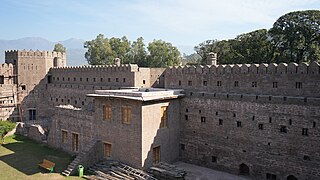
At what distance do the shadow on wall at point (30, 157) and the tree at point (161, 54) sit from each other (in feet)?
92.9

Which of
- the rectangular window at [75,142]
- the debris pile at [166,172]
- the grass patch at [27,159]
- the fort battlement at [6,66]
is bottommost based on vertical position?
the grass patch at [27,159]

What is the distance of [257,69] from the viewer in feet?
59.3

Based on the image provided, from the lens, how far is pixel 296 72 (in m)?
16.6

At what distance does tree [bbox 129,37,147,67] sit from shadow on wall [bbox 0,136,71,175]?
29.8m

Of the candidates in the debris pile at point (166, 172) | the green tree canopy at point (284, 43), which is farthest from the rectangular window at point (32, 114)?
the green tree canopy at point (284, 43)

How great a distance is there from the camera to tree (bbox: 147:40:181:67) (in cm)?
5241

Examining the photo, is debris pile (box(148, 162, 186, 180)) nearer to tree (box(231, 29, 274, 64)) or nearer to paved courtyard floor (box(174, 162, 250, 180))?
paved courtyard floor (box(174, 162, 250, 180))

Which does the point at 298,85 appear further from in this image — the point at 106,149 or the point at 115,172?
the point at 106,149

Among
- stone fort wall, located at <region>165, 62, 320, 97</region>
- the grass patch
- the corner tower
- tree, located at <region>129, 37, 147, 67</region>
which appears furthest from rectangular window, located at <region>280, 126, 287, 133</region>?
tree, located at <region>129, 37, 147, 67</region>

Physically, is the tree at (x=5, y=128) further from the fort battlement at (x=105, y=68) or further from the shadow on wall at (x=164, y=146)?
the shadow on wall at (x=164, y=146)

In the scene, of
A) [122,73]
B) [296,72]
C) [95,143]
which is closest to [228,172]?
[296,72]

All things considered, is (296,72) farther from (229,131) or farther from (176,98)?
(176,98)

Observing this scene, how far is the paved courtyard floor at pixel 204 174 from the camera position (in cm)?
1822

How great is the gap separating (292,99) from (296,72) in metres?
1.48
